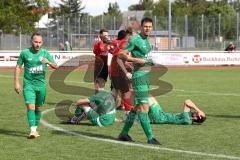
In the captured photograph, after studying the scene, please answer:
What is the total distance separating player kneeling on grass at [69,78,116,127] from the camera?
458 inches

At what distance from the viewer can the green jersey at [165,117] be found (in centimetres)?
1170

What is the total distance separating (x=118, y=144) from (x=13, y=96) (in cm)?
978

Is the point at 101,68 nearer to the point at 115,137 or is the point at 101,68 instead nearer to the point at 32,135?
the point at 115,137

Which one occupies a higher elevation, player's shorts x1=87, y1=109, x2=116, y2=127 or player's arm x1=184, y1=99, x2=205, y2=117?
player's arm x1=184, y1=99, x2=205, y2=117

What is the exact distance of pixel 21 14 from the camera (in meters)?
53.3

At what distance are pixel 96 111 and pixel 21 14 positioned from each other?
4309 cm

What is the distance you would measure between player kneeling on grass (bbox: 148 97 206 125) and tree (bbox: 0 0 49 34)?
40.7m

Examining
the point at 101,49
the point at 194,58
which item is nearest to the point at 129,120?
the point at 101,49

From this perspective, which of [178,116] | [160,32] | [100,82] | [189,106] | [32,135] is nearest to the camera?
[32,135]

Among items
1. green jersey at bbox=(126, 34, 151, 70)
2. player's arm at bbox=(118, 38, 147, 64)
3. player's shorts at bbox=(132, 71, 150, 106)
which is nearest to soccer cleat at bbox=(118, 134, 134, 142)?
player's shorts at bbox=(132, 71, 150, 106)

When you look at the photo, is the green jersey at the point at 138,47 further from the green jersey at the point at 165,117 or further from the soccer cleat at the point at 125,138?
the green jersey at the point at 165,117

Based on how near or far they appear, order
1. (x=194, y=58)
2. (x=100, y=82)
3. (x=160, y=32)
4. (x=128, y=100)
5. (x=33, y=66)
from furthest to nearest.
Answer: (x=160, y=32), (x=194, y=58), (x=100, y=82), (x=128, y=100), (x=33, y=66)

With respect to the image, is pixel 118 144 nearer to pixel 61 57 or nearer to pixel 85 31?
pixel 61 57

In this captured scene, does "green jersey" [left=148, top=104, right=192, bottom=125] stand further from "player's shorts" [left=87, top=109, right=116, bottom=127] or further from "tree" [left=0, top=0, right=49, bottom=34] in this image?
"tree" [left=0, top=0, right=49, bottom=34]
